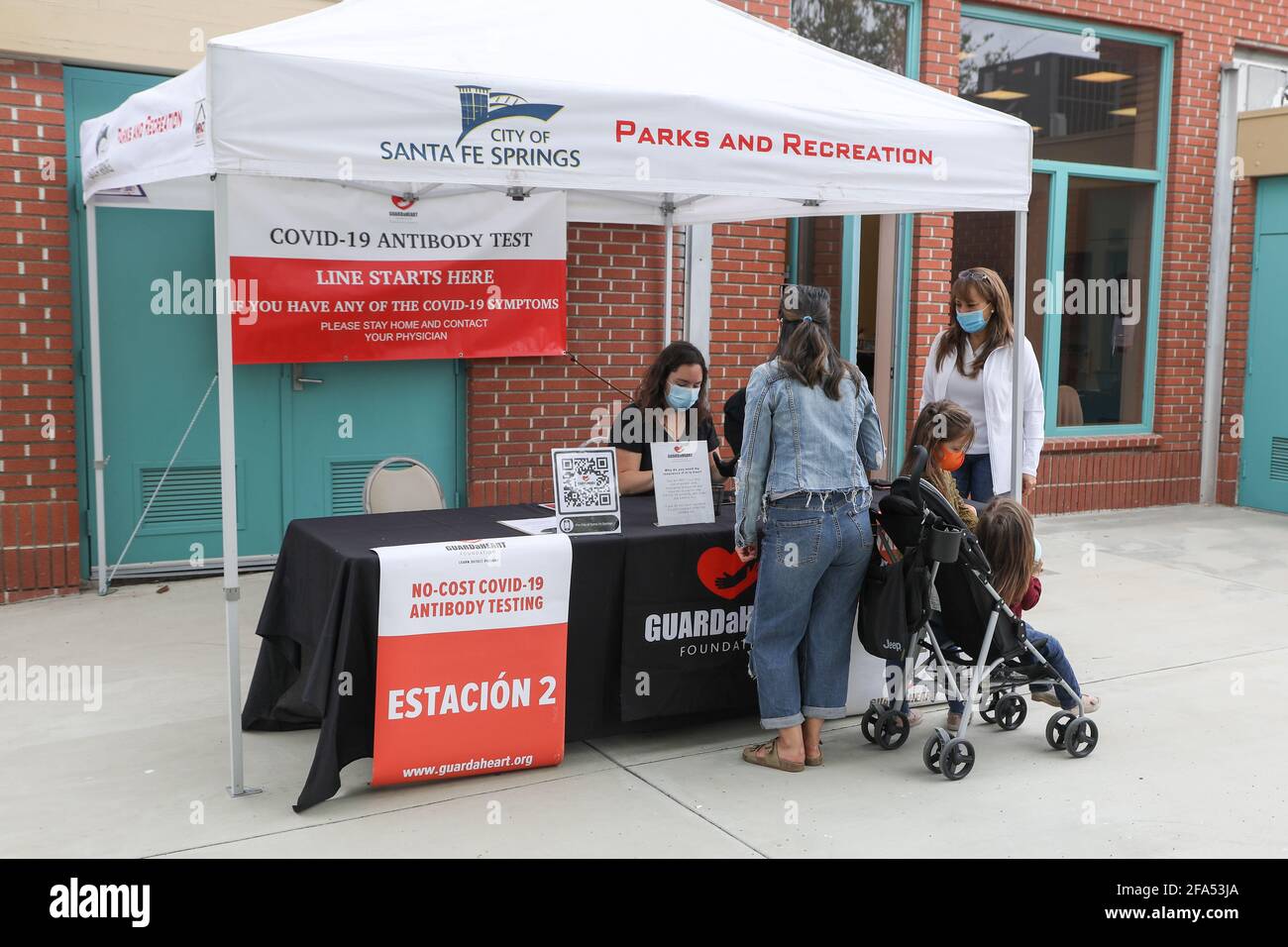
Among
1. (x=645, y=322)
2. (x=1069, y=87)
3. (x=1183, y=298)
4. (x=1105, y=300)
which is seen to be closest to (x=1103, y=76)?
(x=1069, y=87)

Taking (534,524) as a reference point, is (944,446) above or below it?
above

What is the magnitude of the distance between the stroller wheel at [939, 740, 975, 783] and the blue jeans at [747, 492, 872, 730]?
1.38 feet

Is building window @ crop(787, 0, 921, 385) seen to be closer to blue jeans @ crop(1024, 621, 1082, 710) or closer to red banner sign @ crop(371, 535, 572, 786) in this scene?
blue jeans @ crop(1024, 621, 1082, 710)

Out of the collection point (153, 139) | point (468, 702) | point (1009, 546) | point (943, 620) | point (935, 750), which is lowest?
point (935, 750)

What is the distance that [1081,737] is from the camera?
4887 millimetres

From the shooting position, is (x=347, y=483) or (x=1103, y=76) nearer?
(x=347, y=483)

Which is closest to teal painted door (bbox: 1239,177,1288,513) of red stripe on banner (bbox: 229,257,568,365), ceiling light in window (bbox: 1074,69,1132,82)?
ceiling light in window (bbox: 1074,69,1132,82)

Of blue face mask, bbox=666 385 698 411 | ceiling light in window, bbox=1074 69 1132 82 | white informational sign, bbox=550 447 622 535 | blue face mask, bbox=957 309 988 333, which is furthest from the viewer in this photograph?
ceiling light in window, bbox=1074 69 1132 82

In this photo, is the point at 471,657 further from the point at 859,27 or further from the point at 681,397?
the point at 859,27

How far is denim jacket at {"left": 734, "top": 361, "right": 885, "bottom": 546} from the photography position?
177 inches

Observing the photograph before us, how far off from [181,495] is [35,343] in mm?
1156
